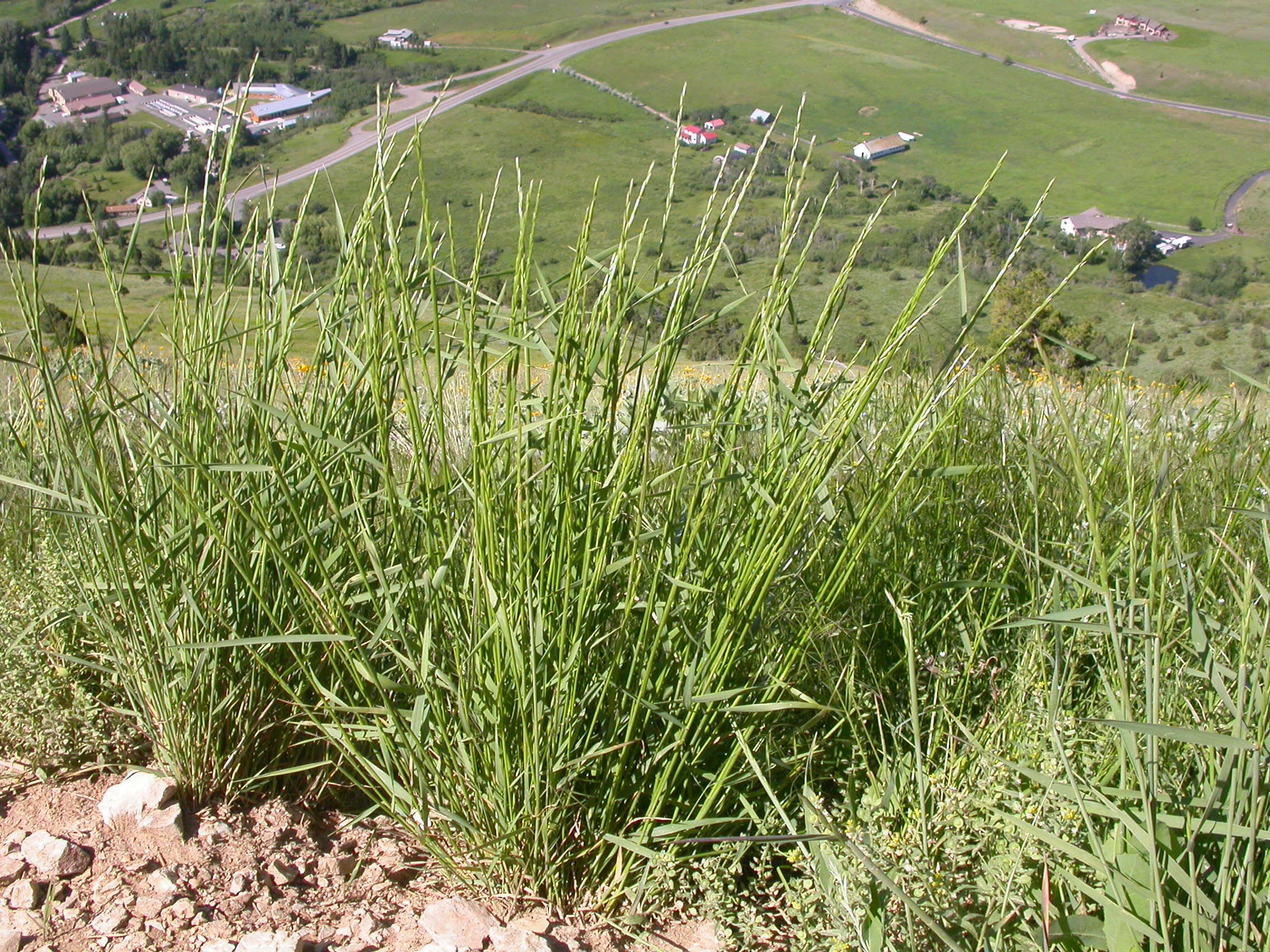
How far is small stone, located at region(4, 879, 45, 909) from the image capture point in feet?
4.02

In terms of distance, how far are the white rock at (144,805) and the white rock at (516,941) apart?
20.3 inches

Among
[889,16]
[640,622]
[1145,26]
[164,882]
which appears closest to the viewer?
[164,882]

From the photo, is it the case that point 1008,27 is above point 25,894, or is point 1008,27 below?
above

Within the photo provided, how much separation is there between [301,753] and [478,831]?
18.5 inches

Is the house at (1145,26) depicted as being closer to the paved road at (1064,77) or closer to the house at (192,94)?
the paved road at (1064,77)

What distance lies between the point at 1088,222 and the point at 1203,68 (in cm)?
2419

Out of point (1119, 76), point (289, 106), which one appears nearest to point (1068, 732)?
point (289, 106)

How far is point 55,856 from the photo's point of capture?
4.24 feet

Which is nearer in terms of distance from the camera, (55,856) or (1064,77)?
(55,856)

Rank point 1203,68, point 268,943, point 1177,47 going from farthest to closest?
1. point 1177,47
2. point 1203,68
3. point 268,943

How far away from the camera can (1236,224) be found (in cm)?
3853

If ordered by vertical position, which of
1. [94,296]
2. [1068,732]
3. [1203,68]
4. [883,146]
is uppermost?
[1068,732]

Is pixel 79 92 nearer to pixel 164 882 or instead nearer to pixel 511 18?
pixel 511 18

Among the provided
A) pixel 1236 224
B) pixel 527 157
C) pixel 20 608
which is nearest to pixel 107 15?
pixel 527 157
